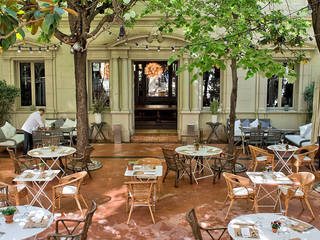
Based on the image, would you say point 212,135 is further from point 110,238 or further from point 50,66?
point 110,238

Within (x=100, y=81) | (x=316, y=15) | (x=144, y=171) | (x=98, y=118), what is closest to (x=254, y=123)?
(x=98, y=118)

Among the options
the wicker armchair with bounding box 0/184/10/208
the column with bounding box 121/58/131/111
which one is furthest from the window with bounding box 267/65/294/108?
the wicker armchair with bounding box 0/184/10/208

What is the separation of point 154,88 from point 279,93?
7.32 meters

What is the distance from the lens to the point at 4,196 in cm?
589

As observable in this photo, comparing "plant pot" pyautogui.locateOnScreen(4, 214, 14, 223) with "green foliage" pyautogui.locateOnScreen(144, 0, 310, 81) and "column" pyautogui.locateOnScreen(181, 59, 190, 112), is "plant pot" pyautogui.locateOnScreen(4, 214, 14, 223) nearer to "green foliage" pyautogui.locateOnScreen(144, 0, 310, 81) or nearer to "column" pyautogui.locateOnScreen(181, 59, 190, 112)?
"green foliage" pyautogui.locateOnScreen(144, 0, 310, 81)

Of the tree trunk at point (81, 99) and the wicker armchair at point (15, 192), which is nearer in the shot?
the wicker armchair at point (15, 192)

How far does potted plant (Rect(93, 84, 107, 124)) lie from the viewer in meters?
13.2

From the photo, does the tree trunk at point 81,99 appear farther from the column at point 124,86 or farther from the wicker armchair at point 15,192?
the column at point 124,86

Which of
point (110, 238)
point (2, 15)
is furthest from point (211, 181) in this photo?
point (2, 15)

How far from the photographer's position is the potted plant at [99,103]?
13172mm

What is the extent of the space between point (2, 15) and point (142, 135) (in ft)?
36.0

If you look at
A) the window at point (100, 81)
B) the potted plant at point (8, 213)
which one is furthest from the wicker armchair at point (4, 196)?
the window at point (100, 81)

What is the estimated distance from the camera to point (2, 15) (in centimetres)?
302

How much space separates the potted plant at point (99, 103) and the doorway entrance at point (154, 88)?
375 centimetres
